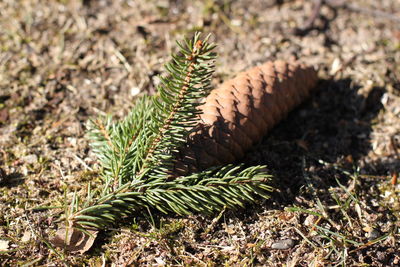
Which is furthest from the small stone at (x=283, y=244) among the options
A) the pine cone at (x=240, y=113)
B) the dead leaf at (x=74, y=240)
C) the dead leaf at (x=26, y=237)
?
the dead leaf at (x=26, y=237)

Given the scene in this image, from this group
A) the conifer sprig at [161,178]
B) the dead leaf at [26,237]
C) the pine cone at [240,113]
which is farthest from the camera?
the pine cone at [240,113]

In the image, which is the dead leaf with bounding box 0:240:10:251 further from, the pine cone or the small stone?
the small stone

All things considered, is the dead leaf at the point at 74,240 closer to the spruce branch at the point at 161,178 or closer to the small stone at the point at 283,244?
the spruce branch at the point at 161,178

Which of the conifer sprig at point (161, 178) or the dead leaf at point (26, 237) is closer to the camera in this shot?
the conifer sprig at point (161, 178)

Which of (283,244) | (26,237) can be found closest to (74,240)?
(26,237)

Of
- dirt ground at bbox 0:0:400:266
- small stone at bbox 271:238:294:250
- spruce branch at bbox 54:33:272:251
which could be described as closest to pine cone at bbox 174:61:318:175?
spruce branch at bbox 54:33:272:251
